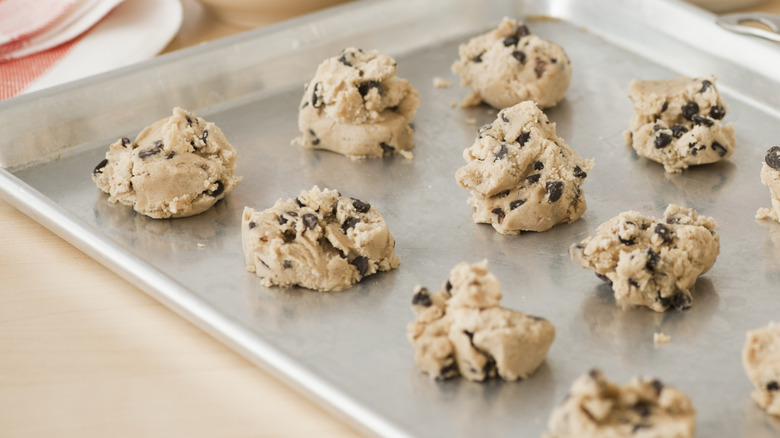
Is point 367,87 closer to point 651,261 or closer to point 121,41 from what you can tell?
point 651,261

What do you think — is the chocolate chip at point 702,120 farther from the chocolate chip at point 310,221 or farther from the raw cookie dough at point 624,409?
the raw cookie dough at point 624,409

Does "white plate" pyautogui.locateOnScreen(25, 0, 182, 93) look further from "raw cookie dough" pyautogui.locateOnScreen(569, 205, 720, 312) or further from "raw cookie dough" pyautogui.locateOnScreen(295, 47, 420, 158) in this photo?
"raw cookie dough" pyautogui.locateOnScreen(569, 205, 720, 312)

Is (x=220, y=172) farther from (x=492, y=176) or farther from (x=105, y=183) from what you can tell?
(x=492, y=176)

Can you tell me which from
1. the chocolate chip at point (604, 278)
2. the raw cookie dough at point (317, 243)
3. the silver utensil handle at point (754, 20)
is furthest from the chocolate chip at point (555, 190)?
the silver utensil handle at point (754, 20)

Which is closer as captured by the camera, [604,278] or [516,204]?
[604,278]

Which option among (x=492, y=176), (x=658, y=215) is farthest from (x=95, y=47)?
(x=658, y=215)

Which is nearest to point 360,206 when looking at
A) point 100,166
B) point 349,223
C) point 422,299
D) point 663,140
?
point 349,223
